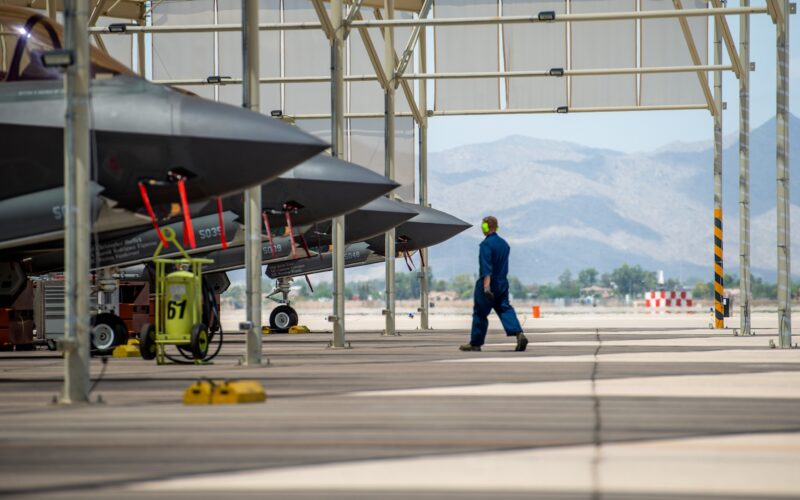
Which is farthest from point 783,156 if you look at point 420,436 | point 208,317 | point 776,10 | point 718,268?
point 420,436

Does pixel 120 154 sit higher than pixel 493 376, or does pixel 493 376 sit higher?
pixel 120 154

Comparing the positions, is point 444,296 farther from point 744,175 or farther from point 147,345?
point 147,345

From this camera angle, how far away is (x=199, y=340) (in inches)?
476

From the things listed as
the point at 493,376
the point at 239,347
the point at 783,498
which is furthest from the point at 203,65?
the point at 783,498

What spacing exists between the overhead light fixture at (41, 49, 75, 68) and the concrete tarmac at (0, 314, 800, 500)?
6.61 ft

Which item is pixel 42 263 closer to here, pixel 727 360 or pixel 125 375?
pixel 125 375

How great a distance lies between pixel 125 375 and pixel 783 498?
23.9 feet

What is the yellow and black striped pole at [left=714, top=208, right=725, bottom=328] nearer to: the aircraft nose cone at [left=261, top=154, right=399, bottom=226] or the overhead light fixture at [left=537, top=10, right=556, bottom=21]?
the overhead light fixture at [left=537, top=10, right=556, bottom=21]

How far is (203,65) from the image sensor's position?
34281mm

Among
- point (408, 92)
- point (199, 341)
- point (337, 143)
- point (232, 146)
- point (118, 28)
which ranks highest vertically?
point (118, 28)

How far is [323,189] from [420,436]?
965cm

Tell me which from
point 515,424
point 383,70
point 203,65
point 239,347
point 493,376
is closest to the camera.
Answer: point 515,424

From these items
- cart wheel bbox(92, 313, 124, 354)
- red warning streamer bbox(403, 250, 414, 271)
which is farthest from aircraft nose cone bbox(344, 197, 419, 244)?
cart wheel bbox(92, 313, 124, 354)

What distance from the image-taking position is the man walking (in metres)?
14.2
